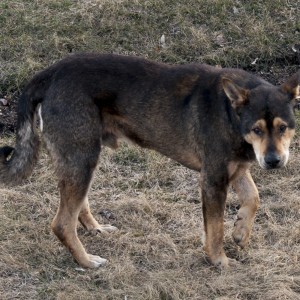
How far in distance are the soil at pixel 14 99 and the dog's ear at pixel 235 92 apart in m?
3.43

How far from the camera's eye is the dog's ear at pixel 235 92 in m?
5.06

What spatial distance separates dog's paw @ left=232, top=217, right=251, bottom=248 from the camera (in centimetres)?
566

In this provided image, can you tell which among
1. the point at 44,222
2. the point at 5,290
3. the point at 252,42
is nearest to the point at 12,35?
the point at 252,42

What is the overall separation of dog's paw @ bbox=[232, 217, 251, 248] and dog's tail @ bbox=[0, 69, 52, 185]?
1.72 metres

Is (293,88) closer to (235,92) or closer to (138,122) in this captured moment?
(235,92)

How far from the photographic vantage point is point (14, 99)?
8.28 m

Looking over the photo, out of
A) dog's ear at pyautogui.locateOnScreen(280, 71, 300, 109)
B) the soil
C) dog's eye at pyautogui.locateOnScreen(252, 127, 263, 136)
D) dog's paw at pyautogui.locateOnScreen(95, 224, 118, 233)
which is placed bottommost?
the soil

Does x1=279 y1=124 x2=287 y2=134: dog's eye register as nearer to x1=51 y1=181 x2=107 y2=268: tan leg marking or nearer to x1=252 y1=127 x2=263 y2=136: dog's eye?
x1=252 y1=127 x2=263 y2=136: dog's eye

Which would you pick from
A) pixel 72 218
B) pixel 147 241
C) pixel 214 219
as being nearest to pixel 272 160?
pixel 214 219

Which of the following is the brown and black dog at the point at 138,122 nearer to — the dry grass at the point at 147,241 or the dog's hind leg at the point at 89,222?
the dry grass at the point at 147,241

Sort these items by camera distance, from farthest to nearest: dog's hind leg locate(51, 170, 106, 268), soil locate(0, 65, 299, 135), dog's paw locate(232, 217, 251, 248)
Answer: soil locate(0, 65, 299, 135)
dog's paw locate(232, 217, 251, 248)
dog's hind leg locate(51, 170, 106, 268)

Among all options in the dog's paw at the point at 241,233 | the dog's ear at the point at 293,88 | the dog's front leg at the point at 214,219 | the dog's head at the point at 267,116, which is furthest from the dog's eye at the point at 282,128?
the dog's paw at the point at 241,233

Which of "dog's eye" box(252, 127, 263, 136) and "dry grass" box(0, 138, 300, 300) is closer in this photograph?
"dog's eye" box(252, 127, 263, 136)

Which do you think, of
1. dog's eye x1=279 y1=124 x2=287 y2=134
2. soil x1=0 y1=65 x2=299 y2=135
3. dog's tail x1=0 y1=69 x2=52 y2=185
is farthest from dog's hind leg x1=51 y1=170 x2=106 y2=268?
soil x1=0 y1=65 x2=299 y2=135
